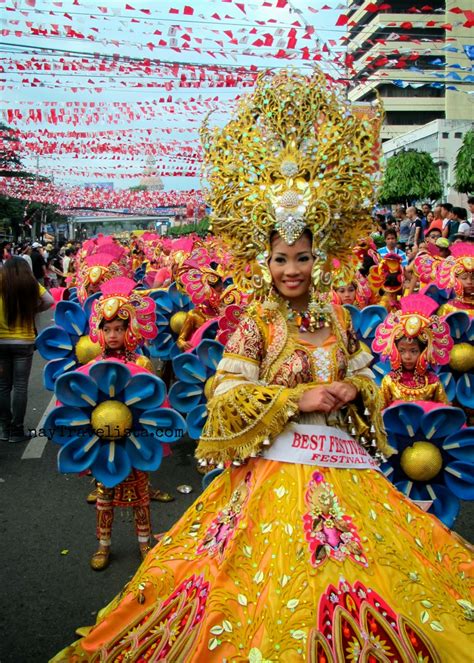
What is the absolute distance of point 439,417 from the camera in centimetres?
389

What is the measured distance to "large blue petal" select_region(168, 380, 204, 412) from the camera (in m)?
5.74

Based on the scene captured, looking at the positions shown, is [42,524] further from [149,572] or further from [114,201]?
[114,201]

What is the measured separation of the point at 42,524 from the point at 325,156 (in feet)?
12.2

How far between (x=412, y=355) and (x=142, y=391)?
196 cm

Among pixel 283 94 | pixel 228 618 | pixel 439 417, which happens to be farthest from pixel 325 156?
pixel 228 618

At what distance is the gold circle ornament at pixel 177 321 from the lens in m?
8.37

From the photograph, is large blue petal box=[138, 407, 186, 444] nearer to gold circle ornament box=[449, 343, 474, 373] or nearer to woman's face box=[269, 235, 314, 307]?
woman's face box=[269, 235, 314, 307]

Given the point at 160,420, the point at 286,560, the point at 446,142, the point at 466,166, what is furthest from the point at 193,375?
the point at 446,142

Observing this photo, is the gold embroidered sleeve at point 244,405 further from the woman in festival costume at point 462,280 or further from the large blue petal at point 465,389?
the woman in festival costume at point 462,280

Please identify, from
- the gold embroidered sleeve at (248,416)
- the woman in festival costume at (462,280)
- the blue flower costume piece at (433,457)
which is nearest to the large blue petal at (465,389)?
the woman in festival costume at (462,280)

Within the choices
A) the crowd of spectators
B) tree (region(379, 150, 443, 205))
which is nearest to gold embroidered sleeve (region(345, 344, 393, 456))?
the crowd of spectators

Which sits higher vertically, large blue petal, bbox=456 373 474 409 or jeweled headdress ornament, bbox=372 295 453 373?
jeweled headdress ornament, bbox=372 295 453 373

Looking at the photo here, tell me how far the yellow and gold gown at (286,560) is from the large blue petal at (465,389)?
313cm

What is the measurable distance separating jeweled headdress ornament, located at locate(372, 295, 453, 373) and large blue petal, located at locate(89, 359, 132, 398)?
1.95 m
